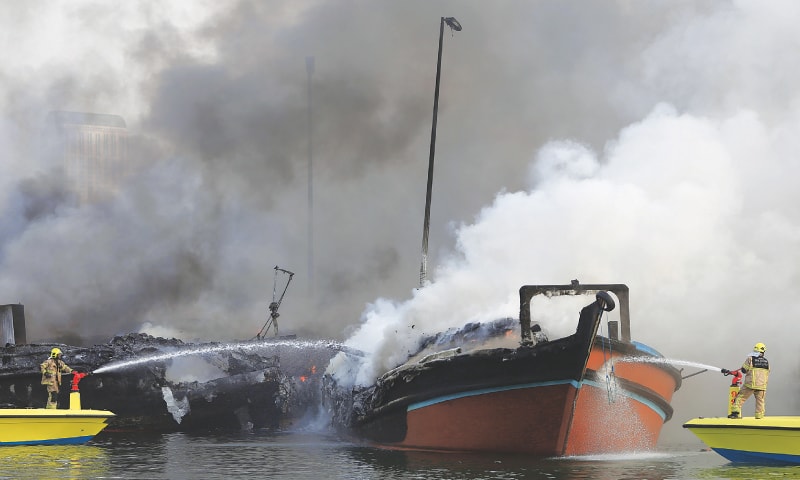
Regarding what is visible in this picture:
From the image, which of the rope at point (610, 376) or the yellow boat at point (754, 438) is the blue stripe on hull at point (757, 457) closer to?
the yellow boat at point (754, 438)

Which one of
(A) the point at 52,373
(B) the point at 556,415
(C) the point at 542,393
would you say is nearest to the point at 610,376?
(B) the point at 556,415

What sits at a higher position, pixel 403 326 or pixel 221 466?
pixel 403 326

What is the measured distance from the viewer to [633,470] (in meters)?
26.2

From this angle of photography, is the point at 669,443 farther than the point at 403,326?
Yes

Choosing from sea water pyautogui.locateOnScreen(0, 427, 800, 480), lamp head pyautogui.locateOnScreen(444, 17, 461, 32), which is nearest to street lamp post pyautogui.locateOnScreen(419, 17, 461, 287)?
lamp head pyautogui.locateOnScreen(444, 17, 461, 32)

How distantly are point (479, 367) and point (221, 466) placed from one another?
26.2ft

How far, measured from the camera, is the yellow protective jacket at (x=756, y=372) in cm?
2723

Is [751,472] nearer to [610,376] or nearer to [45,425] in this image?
[610,376]

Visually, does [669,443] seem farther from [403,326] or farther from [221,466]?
[221,466]

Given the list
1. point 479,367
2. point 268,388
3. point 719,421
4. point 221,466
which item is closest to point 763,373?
point 719,421

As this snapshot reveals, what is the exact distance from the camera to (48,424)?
3269 centimetres

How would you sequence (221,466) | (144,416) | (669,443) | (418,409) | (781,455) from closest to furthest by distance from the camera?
1. (781,455)
2. (221,466)
3. (418,409)
4. (669,443)
5. (144,416)

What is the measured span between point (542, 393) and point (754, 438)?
19.0ft

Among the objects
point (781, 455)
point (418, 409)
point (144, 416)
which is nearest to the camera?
point (781, 455)
